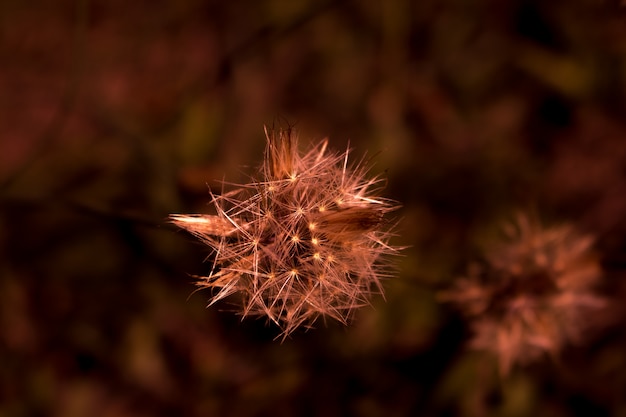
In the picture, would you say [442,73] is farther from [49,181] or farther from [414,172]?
[49,181]

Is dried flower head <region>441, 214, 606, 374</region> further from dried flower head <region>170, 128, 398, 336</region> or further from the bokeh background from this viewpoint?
dried flower head <region>170, 128, 398, 336</region>

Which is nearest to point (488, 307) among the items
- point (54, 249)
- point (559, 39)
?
point (559, 39)

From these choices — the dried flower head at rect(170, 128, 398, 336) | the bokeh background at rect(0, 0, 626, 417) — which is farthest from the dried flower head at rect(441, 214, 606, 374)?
the dried flower head at rect(170, 128, 398, 336)

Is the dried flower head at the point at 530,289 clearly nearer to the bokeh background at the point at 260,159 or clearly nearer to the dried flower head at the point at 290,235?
the bokeh background at the point at 260,159

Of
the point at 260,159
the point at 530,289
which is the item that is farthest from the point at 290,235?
the point at 260,159

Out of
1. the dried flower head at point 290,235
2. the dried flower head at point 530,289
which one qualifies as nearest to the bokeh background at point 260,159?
the dried flower head at point 530,289

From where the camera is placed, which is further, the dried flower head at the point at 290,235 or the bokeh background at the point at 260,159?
the bokeh background at the point at 260,159
